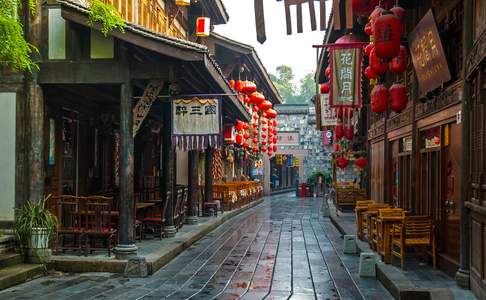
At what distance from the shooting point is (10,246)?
1058 centimetres

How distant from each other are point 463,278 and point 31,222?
7266 millimetres

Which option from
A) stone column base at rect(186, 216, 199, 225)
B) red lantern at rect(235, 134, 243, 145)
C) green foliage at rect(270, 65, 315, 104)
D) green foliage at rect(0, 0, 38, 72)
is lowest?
stone column base at rect(186, 216, 199, 225)

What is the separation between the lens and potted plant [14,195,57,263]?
10523mm

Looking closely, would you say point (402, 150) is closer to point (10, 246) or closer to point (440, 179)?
point (440, 179)

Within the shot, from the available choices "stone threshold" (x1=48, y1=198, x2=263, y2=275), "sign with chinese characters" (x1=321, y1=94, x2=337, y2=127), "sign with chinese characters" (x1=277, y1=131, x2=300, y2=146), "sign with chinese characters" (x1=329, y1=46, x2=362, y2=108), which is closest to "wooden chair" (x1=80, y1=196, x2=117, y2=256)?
"stone threshold" (x1=48, y1=198, x2=263, y2=275)

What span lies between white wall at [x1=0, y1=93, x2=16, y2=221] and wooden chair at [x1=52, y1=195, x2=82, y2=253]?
0.87 metres

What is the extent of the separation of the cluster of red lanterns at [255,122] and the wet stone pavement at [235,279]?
1061cm

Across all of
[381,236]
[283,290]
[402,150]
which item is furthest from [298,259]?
[402,150]

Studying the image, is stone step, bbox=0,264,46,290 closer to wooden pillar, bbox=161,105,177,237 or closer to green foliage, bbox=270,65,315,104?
wooden pillar, bbox=161,105,177,237

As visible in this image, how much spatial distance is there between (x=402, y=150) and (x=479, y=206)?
6750 mm

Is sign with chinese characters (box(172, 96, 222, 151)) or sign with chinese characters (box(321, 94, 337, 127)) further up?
sign with chinese characters (box(321, 94, 337, 127))

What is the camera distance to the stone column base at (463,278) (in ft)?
27.7

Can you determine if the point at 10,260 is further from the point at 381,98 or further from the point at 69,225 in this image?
the point at 381,98

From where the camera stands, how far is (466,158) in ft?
28.3
